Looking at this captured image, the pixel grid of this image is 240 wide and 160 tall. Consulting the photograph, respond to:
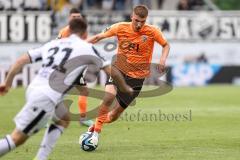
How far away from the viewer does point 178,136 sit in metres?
14.2

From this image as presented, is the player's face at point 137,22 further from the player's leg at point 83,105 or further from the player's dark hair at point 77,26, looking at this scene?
the player's dark hair at point 77,26

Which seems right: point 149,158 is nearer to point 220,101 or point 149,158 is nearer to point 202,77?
point 220,101

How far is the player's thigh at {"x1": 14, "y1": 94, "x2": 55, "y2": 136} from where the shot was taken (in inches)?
364

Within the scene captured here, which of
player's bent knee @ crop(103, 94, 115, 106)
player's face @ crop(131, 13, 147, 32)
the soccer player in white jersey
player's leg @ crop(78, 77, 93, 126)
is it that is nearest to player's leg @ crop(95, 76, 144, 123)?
player's bent knee @ crop(103, 94, 115, 106)

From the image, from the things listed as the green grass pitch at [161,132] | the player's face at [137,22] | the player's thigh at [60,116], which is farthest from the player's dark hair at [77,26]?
the player's face at [137,22]

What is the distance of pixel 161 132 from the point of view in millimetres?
14844

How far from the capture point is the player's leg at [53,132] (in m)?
9.79

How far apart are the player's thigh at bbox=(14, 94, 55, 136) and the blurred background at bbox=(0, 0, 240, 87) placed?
1913cm

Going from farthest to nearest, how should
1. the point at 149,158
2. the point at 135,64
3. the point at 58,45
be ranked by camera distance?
the point at 135,64 → the point at 149,158 → the point at 58,45

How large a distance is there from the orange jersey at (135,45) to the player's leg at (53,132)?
3750 millimetres

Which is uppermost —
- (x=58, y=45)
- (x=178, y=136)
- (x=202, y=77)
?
(x=58, y=45)

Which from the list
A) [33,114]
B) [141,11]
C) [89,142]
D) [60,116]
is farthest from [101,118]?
[33,114]

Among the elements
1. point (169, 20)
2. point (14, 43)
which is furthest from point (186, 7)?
point (14, 43)

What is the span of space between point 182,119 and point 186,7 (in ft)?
50.1
